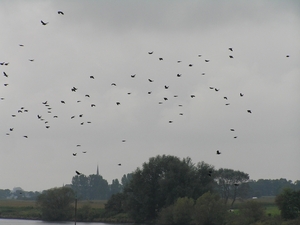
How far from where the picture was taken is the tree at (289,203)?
66688mm

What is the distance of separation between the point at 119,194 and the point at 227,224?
111ft

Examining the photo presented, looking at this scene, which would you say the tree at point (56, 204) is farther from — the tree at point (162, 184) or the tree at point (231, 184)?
the tree at point (231, 184)

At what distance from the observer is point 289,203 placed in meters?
67.4

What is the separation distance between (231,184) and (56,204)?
4395 centimetres

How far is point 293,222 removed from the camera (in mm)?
63000

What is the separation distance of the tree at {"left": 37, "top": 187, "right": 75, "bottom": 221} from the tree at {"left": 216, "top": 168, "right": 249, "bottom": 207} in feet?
117

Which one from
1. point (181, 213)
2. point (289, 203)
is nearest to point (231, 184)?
point (181, 213)

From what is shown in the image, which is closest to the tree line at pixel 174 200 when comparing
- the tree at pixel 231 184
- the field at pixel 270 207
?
the field at pixel 270 207

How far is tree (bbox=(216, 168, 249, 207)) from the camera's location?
124 m

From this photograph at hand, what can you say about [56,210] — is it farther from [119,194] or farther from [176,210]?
[176,210]

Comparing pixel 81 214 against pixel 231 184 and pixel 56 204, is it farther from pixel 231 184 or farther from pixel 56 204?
pixel 231 184

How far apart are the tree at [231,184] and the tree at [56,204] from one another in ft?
117

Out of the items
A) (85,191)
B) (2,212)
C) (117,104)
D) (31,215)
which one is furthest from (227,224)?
(85,191)

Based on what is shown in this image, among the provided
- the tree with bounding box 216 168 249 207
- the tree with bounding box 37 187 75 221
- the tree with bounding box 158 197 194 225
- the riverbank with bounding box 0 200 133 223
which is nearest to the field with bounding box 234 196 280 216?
the tree with bounding box 216 168 249 207
